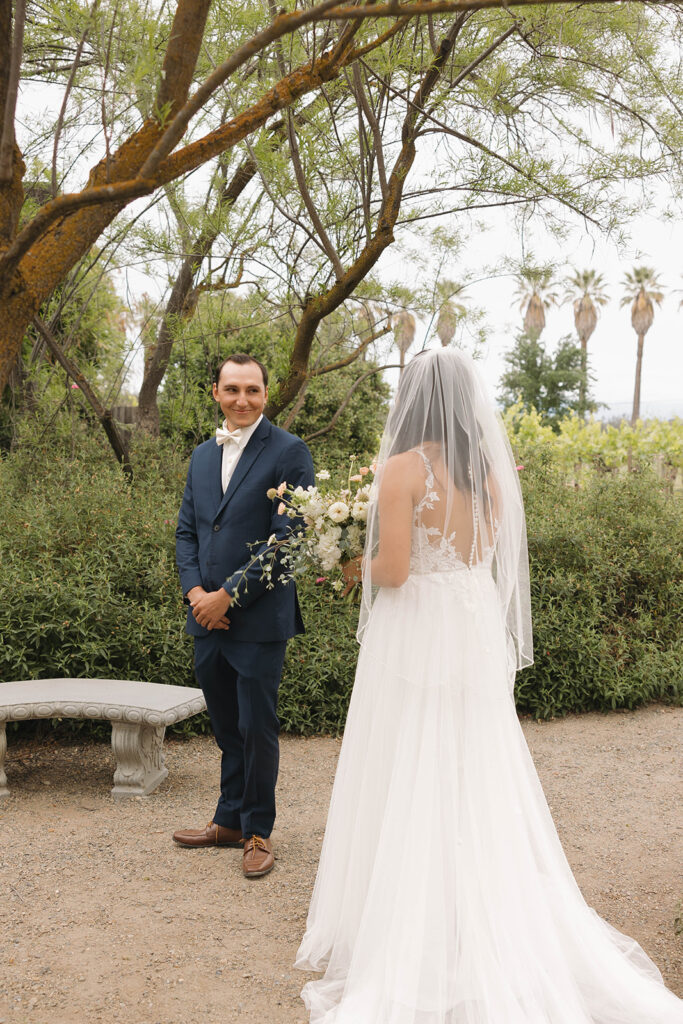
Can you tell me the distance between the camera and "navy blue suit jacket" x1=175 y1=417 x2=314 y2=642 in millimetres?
3701

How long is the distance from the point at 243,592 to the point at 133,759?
1674mm

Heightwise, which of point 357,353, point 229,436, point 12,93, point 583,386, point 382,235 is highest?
point 583,386

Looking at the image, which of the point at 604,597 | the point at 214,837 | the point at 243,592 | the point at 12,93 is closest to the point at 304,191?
the point at 12,93

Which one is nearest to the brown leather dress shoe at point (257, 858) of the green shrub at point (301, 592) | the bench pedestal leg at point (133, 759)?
the bench pedestal leg at point (133, 759)

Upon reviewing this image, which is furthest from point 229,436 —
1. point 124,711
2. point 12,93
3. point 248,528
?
point 124,711

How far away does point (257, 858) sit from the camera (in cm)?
380

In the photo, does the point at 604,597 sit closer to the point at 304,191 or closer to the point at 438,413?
the point at 304,191

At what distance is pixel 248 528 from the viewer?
376cm

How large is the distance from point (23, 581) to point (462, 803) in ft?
13.2

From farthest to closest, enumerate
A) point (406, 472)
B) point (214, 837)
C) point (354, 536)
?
point (214, 837)
point (354, 536)
point (406, 472)

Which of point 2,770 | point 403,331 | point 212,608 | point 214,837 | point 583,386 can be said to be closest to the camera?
point 212,608

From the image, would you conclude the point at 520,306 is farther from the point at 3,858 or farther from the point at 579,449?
the point at 3,858

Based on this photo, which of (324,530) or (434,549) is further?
(324,530)

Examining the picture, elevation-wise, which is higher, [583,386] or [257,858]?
[583,386]
